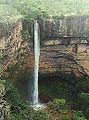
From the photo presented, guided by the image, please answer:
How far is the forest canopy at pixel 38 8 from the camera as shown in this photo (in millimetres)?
17688

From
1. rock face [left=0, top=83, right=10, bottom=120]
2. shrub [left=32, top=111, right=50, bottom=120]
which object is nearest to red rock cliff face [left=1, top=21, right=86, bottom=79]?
rock face [left=0, top=83, right=10, bottom=120]

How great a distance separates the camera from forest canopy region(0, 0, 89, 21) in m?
17.7

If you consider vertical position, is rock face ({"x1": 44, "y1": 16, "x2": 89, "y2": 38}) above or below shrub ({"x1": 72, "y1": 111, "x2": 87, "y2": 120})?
above

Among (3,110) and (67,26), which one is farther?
(67,26)

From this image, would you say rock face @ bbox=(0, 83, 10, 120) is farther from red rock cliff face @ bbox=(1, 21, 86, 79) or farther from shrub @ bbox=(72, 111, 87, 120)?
shrub @ bbox=(72, 111, 87, 120)

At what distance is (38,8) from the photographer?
60.2 ft

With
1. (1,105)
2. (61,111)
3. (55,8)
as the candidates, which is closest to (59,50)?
(55,8)

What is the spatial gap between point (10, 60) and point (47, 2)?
4113mm

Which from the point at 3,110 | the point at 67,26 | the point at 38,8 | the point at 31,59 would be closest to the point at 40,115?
the point at 3,110

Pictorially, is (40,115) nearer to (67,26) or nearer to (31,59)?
(31,59)

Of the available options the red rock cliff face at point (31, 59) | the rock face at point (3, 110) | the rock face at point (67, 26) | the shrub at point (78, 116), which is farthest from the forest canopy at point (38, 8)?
the shrub at point (78, 116)

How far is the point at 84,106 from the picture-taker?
17938mm

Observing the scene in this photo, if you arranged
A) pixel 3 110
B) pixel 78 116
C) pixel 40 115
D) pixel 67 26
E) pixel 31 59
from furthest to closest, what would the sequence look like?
pixel 31 59 < pixel 67 26 < pixel 78 116 < pixel 40 115 < pixel 3 110

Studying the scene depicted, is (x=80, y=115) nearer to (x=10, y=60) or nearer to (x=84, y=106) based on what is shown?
(x=84, y=106)
